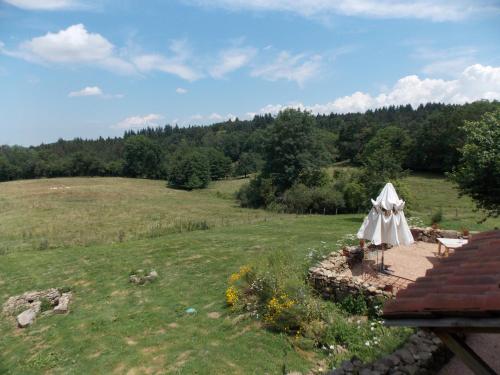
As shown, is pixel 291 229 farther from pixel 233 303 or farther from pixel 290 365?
pixel 290 365

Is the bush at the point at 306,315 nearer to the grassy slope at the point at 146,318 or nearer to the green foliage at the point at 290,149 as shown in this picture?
the grassy slope at the point at 146,318

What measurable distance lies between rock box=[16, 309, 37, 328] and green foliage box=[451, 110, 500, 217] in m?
15.8

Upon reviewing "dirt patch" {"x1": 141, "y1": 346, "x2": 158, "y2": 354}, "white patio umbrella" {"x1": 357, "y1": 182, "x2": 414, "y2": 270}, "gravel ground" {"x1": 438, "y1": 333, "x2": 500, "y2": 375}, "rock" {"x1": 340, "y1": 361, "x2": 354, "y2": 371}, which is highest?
"white patio umbrella" {"x1": 357, "y1": 182, "x2": 414, "y2": 270}

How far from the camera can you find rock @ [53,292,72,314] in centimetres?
1137

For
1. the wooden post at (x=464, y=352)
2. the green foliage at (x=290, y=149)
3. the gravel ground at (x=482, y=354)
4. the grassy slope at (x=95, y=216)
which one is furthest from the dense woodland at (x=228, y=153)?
the wooden post at (x=464, y=352)

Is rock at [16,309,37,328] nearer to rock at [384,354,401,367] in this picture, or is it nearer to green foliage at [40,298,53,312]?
green foliage at [40,298,53,312]

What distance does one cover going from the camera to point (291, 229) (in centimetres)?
2144

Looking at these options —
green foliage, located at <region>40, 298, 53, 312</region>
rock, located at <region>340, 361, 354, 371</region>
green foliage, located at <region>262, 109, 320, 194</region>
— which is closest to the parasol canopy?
rock, located at <region>340, 361, 354, 371</region>

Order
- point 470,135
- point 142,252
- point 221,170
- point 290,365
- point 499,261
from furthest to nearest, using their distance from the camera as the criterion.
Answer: point 221,170
point 142,252
point 470,135
point 290,365
point 499,261

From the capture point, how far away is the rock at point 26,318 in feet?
35.2

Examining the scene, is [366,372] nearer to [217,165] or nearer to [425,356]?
[425,356]

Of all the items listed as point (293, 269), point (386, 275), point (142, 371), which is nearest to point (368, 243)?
point (386, 275)

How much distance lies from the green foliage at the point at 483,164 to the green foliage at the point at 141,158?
287ft

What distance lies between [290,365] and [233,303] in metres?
3.18
